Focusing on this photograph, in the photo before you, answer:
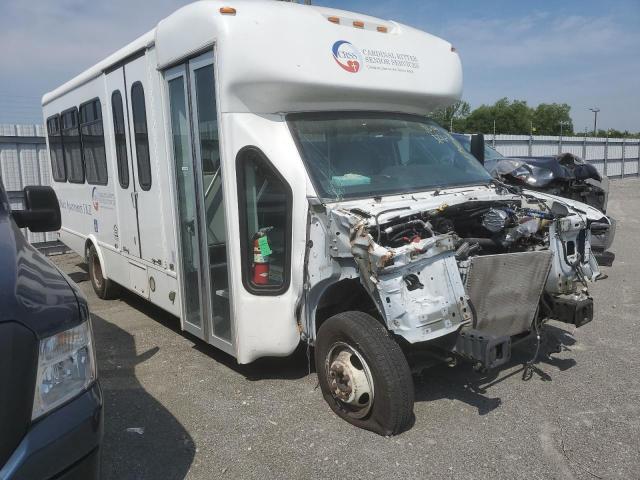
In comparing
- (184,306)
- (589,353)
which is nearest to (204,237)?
(184,306)

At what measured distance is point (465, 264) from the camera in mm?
3678

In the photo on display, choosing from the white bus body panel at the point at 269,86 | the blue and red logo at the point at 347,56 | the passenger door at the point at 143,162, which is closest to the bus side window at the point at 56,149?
the passenger door at the point at 143,162

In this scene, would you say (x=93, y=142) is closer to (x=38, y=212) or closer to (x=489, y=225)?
(x=38, y=212)

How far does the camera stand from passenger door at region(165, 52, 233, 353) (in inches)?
175

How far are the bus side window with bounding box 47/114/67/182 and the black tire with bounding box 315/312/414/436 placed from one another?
242 inches

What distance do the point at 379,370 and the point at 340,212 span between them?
41.0 inches

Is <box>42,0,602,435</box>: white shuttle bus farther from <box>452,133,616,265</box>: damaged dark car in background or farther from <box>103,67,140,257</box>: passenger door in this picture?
<box>452,133,616,265</box>: damaged dark car in background

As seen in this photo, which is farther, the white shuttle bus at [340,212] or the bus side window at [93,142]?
the bus side window at [93,142]

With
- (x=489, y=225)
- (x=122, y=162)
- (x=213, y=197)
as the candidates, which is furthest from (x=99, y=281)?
(x=489, y=225)

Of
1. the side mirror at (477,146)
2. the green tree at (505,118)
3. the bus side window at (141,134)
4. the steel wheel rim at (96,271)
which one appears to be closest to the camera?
the bus side window at (141,134)

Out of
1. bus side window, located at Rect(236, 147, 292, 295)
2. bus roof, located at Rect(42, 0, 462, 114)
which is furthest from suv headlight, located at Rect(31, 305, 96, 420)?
bus roof, located at Rect(42, 0, 462, 114)

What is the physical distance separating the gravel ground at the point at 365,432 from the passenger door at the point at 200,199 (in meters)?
0.54

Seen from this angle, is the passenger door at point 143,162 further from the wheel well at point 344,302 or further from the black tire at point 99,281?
the wheel well at point 344,302

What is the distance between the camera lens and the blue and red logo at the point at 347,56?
14.1 ft
